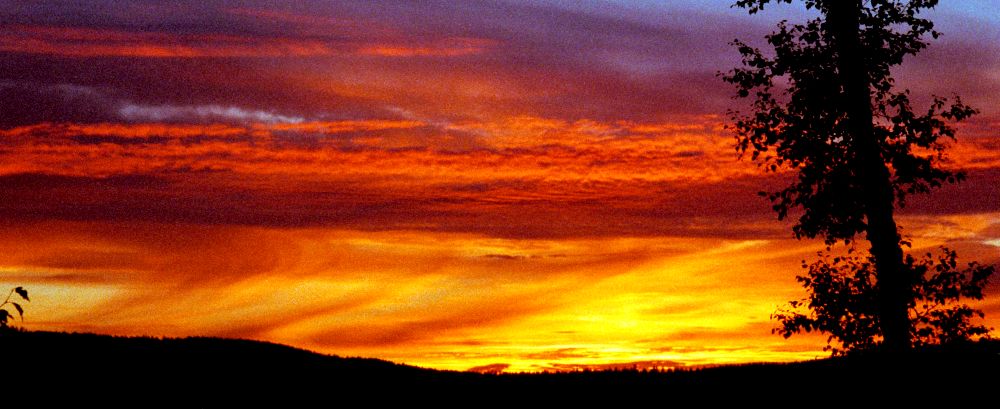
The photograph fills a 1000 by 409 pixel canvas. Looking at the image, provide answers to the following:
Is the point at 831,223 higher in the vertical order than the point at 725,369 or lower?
higher

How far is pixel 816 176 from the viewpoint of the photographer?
30766 millimetres

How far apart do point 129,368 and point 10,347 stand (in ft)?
10.8

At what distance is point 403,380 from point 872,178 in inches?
552

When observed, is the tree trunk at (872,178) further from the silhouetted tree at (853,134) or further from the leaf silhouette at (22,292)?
the leaf silhouette at (22,292)

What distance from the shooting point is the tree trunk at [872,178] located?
98.2 feet

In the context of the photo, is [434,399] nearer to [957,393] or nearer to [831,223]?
[957,393]

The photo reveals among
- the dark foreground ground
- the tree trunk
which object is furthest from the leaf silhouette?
the tree trunk

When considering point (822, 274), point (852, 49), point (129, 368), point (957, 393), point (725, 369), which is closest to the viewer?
point (957, 393)

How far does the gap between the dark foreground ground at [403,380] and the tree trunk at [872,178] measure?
2261mm

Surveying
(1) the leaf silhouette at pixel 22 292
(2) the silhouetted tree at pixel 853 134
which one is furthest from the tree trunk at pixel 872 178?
(1) the leaf silhouette at pixel 22 292

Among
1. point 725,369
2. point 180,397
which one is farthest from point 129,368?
point 725,369

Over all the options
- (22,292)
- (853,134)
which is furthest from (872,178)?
(22,292)

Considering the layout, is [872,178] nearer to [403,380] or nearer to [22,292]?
[403,380]

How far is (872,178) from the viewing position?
29.8 meters
